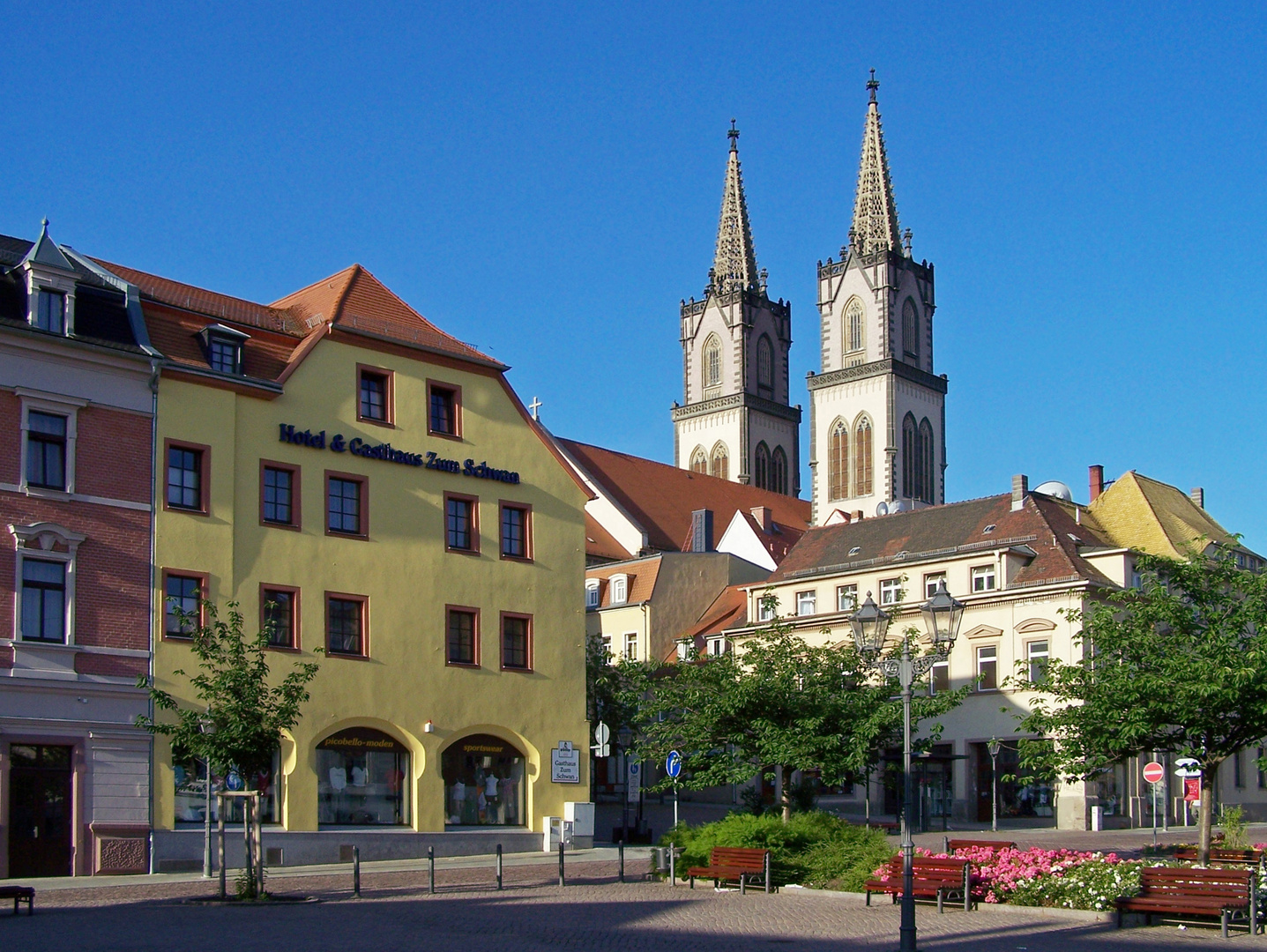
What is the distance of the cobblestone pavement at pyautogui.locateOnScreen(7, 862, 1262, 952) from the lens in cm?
1970

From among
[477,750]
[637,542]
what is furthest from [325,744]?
[637,542]

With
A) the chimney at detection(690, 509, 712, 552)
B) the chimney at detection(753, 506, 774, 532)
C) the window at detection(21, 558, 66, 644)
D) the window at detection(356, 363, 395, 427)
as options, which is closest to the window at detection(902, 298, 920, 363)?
the chimney at detection(753, 506, 774, 532)

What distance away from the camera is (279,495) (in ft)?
118

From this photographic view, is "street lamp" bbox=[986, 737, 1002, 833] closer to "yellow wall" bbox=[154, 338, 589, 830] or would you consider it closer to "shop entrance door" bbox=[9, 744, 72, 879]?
"yellow wall" bbox=[154, 338, 589, 830]

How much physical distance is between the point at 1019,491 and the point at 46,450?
35.6m

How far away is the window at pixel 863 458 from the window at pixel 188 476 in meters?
85.6

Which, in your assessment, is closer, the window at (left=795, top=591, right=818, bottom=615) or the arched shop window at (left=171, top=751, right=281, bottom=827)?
the arched shop window at (left=171, top=751, right=281, bottom=827)

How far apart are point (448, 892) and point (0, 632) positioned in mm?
10013

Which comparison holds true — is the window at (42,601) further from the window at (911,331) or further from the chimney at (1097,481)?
the window at (911,331)

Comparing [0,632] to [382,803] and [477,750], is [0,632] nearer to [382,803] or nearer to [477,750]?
[382,803]

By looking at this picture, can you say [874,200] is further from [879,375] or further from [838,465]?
[838,465]

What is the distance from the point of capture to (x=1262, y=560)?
2415 inches

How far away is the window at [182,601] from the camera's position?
33.3 m

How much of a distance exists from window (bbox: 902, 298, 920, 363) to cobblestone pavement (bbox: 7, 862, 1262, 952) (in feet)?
320
